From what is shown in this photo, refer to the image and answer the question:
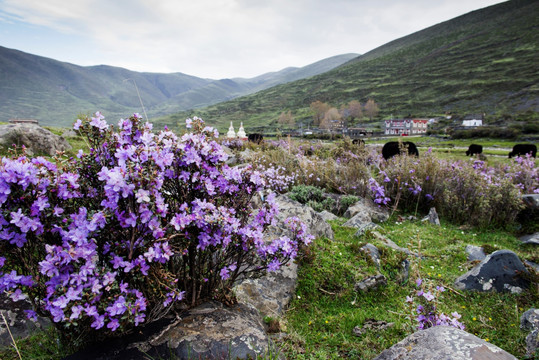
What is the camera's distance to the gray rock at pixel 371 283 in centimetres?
437

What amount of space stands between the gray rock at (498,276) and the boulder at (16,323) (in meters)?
5.88

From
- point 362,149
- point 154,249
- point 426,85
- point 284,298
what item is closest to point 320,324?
point 284,298

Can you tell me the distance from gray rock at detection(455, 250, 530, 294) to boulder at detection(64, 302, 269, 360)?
3.94m

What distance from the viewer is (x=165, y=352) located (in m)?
2.40

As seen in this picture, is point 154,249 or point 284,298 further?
point 284,298

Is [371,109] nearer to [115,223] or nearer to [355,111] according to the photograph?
[355,111]

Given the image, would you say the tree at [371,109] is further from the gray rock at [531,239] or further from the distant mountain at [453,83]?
the gray rock at [531,239]

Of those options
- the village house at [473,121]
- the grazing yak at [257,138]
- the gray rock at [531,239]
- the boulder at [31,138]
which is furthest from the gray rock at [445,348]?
the village house at [473,121]

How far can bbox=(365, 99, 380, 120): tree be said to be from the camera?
122 metres

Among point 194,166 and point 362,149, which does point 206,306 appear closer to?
point 194,166

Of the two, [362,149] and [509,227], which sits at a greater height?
[362,149]

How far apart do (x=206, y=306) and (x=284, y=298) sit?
1448 millimetres

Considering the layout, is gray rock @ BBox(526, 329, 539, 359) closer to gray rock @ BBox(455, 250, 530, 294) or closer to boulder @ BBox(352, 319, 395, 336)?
boulder @ BBox(352, 319, 395, 336)

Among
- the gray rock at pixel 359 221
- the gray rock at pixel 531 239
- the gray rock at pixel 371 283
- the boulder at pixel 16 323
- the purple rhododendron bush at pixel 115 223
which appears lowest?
the gray rock at pixel 531 239
